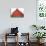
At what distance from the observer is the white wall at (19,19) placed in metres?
5.11

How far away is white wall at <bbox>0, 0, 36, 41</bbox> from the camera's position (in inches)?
201

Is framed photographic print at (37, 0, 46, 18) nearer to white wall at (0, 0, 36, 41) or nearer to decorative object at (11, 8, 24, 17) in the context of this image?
white wall at (0, 0, 36, 41)

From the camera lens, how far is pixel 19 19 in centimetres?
516

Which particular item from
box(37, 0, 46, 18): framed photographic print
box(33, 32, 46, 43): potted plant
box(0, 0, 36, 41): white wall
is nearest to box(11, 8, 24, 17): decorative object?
box(0, 0, 36, 41): white wall

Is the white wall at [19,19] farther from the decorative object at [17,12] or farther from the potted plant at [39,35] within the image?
the potted plant at [39,35]

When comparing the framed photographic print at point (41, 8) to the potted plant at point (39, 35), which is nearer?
the potted plant at point (39, 35)

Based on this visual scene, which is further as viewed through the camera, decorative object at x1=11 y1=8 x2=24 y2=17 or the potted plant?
decorative object at x1=11 y1=8 x2=24 y2=17

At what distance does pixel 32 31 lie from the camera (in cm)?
520

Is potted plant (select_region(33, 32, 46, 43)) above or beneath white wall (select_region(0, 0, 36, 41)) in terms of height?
beneath

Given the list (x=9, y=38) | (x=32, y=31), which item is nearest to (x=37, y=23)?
(x=32, y=31)

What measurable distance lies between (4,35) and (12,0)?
1.16 meters

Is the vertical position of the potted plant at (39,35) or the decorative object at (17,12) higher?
the decorative object at (17,12)

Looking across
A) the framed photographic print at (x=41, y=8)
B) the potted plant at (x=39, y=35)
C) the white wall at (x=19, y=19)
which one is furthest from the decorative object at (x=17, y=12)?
the potted plant at (x=39, y=35)

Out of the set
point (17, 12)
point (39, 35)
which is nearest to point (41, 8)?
point (17, 12)
